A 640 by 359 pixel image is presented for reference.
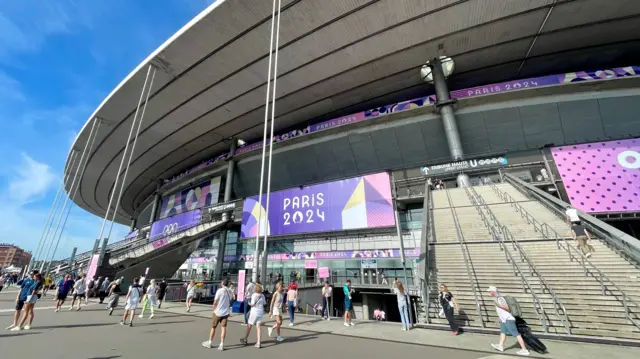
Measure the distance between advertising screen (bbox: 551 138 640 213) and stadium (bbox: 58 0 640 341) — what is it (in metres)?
0.09

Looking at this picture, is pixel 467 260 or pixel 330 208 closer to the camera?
pixel 467 260

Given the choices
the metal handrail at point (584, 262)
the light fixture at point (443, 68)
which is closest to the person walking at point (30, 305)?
the metal handrail at point (584, 262)

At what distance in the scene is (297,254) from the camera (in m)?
23.8

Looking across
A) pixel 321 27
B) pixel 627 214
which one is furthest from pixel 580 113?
pixel 321 27

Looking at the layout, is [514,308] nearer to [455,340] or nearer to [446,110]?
[455,340]

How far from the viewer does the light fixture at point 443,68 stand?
21141 mm

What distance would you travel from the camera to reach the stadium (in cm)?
1608

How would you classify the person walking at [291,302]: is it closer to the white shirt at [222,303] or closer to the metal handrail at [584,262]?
the white shirt at [222,303]

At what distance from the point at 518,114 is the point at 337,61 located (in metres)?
16.3

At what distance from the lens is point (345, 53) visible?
67.6 feet

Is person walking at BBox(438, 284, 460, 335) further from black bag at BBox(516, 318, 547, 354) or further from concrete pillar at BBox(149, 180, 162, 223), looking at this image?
concrete pillar at BBox(149, 180, 162, 223)

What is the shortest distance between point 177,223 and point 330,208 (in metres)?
22.6

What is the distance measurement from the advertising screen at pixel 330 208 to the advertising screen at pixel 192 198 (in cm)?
915

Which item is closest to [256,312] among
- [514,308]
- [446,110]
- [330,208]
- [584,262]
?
[514,308]
